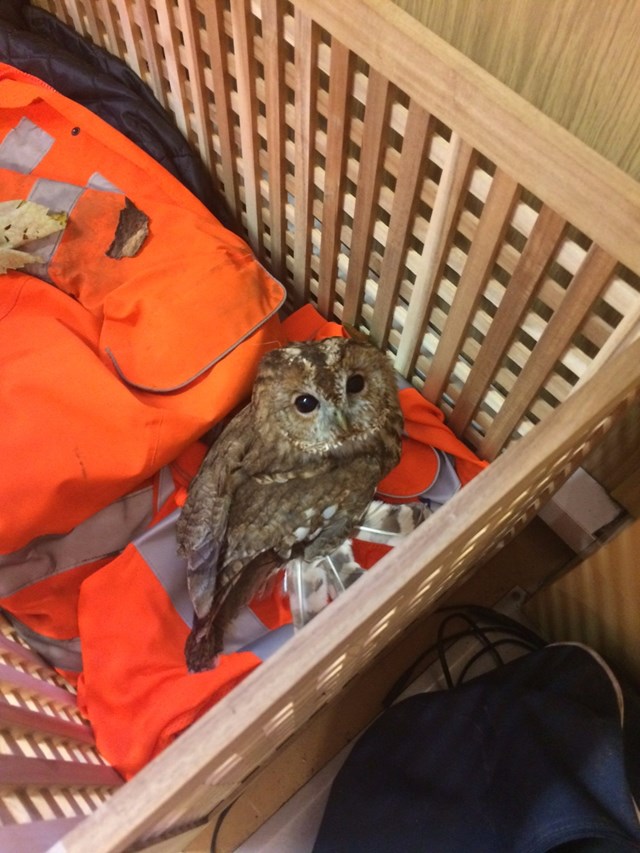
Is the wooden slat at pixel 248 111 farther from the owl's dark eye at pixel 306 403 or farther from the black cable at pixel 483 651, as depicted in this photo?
the black cable at pixel 483 651

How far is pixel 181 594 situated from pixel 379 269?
615 mm

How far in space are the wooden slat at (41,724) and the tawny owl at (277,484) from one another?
174mm

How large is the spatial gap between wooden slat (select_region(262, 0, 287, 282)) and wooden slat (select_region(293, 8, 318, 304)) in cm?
4

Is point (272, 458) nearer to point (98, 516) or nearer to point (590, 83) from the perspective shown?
point (98, 516)

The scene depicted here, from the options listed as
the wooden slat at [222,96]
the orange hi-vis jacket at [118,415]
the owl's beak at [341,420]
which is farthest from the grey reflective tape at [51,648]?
the wooden slat at [222,96]

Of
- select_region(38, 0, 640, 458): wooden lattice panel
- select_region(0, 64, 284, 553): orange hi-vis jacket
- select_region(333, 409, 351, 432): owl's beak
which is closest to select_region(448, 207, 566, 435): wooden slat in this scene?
select_region(38, 0, 640, 458): wooden lattice panel

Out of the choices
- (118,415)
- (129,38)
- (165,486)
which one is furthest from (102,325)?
(129,38)

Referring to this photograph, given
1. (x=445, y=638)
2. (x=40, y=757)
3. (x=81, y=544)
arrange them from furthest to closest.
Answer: (x=445, y=638) → (x=81, y=544) → (x=40, y=757)

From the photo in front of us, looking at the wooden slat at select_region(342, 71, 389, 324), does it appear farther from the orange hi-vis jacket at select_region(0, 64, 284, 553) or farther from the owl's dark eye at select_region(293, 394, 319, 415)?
the owl's dark eye at select_region(293, 394, 319, 415)

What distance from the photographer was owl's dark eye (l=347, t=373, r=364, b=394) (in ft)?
3.15

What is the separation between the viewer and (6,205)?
1110mm

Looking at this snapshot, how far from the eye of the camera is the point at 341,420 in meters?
0.95

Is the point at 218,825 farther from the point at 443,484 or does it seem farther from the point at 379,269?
the point at 379,269

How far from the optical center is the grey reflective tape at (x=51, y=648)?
42.0 inches
